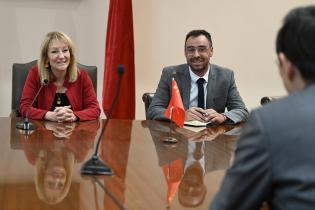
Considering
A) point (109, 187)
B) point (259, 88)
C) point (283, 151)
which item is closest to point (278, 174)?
point (283, 151)

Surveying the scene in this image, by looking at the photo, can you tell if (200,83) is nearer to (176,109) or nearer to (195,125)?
(195,125)

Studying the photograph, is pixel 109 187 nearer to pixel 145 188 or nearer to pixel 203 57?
pixel 145 188

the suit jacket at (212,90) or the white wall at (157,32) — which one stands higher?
the white wall at (157,32)

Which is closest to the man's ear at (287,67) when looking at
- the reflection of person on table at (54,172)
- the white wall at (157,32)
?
the reflection of person on table at (54,172)

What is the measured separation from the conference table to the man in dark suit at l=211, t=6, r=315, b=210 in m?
0.51

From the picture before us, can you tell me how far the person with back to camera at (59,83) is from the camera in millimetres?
3287

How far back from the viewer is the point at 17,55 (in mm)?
4504

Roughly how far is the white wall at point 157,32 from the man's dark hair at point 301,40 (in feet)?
12.1

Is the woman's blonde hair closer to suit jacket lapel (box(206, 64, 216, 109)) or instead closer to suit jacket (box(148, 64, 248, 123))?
suit jacket (box(148, 64, 248, 123))

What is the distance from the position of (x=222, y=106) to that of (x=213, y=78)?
0.23 m

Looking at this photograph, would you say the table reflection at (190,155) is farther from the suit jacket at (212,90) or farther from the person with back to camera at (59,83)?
the person with back to camera at (59,83)

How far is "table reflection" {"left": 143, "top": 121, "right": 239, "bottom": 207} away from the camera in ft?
5.51

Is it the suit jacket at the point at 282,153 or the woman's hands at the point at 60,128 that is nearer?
the suit jacket at the point at 282,153

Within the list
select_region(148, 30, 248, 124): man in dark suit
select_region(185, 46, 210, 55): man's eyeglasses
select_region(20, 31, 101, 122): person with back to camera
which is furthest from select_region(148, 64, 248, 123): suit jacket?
select_region(20, 31, 101, 122): person with back to camera
